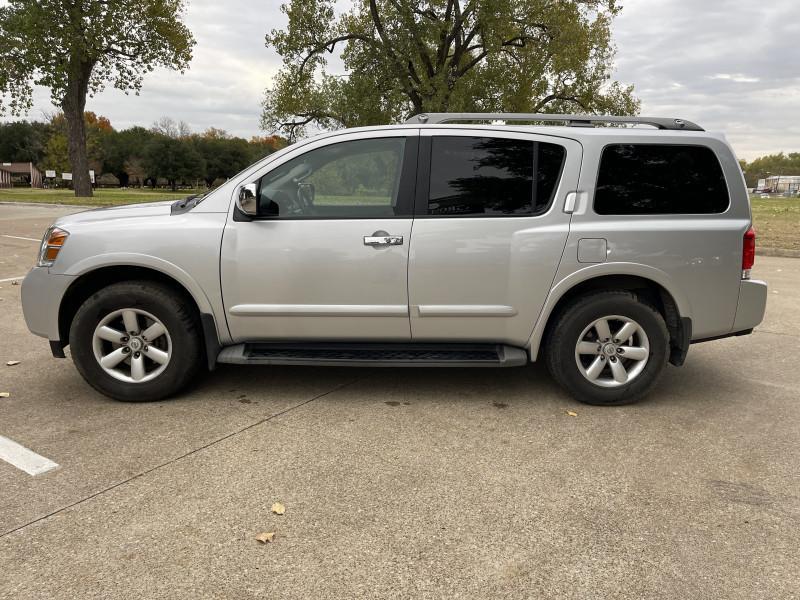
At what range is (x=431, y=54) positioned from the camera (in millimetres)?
26406

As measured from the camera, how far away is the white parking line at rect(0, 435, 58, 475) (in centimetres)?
317

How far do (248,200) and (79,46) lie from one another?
29.1 m

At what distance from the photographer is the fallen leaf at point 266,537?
8.39 feet

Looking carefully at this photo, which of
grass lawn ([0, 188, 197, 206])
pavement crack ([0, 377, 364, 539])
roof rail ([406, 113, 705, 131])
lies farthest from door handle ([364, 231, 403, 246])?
grass lawn ([0, 188, 197, 206])

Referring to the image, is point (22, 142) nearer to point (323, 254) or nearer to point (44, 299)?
point (44, 299)

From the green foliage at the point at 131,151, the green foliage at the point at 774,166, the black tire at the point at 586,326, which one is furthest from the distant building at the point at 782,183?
the black tire at the point at 586,326

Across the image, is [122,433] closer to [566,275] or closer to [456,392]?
[456,392]

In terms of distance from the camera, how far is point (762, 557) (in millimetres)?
2494

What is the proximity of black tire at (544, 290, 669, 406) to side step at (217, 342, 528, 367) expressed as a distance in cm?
26

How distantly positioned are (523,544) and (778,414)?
2.51 m

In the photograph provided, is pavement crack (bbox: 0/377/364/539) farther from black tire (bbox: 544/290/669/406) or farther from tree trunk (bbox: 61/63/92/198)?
tree trunk (bbox: 61/63/92/198)

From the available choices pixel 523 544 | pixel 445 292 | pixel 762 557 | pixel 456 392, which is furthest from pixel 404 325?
pixel 762 557

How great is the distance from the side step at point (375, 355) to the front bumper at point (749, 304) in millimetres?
1438

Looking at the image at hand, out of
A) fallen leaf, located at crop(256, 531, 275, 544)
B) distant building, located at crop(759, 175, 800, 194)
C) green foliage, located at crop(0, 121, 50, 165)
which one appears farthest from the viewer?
distant building, located at crop(759, 175, 800, 194)
